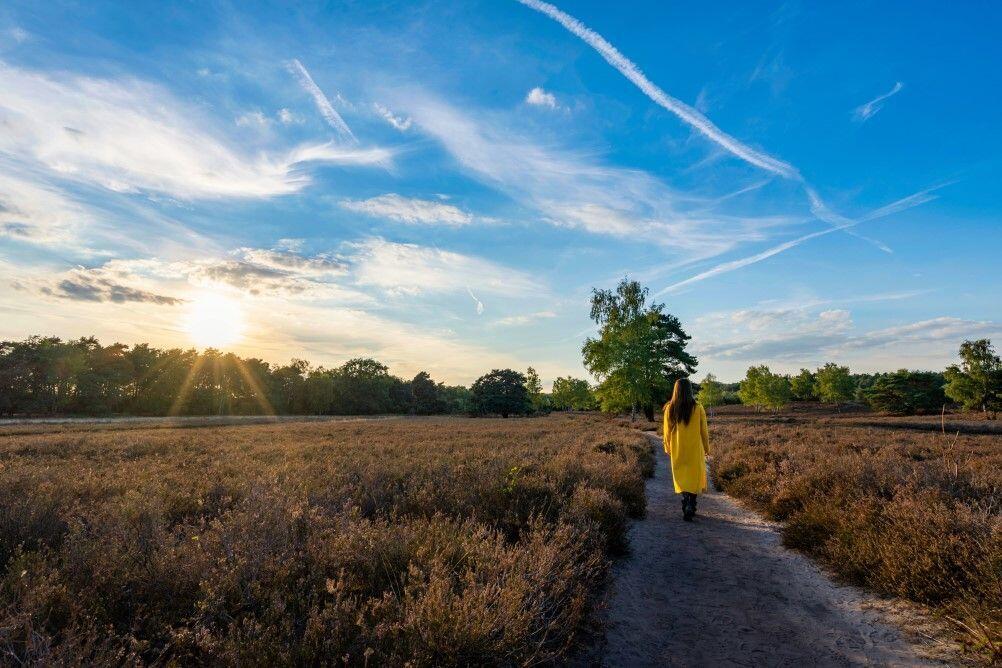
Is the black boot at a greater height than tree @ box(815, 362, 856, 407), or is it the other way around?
tree @ box(815, 362, 856, 407)

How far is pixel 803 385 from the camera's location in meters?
94.7

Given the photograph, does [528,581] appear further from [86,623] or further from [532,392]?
[532,392]

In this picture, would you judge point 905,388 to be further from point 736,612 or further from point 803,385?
point 736,612

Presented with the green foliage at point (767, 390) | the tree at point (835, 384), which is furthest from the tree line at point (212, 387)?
the tree at point (835, 384)

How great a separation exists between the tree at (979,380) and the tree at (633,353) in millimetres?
34165

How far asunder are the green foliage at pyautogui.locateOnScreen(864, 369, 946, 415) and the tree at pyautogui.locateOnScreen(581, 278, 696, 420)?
4075 cm

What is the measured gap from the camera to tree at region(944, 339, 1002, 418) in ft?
177

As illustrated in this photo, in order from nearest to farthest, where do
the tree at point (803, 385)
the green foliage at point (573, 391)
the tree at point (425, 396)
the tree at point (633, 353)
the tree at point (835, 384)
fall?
1. the tree at point (633, 353)
2. the tree at point (835, 384)
3. the green foliage at point (573, 391)
4. the tree at point (803, 385)
5. the tree at point (425, 396)

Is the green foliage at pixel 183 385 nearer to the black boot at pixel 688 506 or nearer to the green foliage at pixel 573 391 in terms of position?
the green foliage at pixel 573 391

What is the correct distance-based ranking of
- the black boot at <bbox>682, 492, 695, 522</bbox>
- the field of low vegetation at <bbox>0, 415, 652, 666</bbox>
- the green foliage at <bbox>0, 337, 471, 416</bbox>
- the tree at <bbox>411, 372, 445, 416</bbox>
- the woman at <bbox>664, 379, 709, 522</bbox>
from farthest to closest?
the tree at <bbox>411, 372, 445, 416</bbox> < the green foliage at <bbox>0, 337, 471, 416</bbox> < the woman at <bbox>664, 379, 709, 522</bbox> < the black boot at <bbox>682, 492, 695, 522</bbox> < the field of low vegetation at <bbox>0, 415, 652, 666</bbox>

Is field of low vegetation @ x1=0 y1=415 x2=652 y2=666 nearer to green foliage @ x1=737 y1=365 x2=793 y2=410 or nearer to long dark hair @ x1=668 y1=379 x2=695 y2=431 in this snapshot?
long dark hair @ x1=668 y1=379 x2=695 y2=431

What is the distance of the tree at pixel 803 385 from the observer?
94250 mm

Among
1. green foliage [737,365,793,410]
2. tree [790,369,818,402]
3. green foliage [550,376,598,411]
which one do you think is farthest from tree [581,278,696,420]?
tree [790,369,818,402]

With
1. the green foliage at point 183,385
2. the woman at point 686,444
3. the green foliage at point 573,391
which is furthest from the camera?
the green foliage at point 573,391
